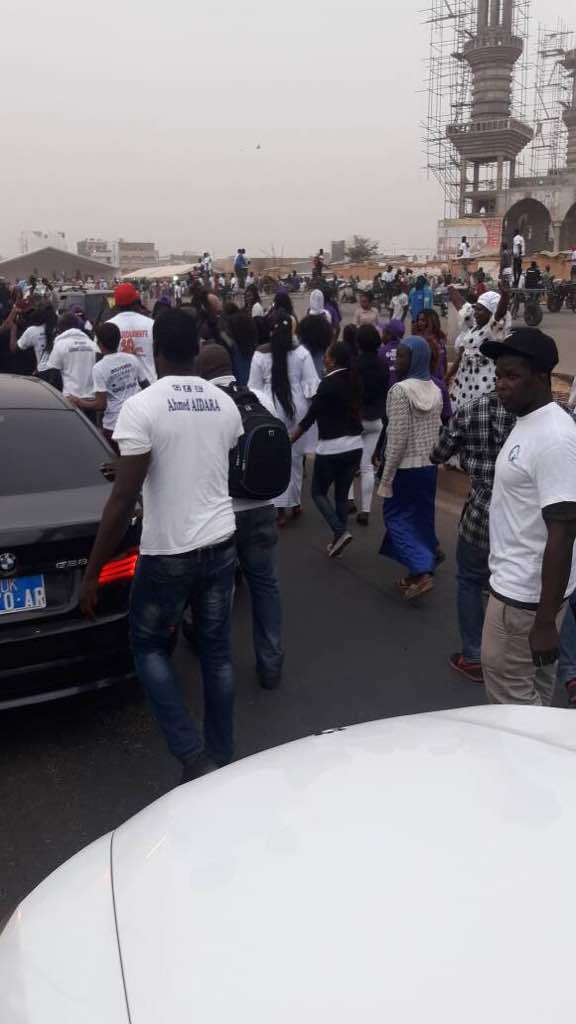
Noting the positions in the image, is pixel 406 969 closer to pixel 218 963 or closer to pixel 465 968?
pixel 465 968

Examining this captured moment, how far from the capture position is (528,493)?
9.56 ft

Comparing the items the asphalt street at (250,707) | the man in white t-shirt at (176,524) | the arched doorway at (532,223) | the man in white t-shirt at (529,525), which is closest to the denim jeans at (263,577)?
the asphalt street at (250,707)

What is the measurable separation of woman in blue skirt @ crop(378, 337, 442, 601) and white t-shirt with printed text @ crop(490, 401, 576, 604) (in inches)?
91.1

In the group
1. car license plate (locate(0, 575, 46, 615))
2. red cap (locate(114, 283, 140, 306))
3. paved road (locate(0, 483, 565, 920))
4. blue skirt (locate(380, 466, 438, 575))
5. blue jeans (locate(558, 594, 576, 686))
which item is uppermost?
red cap (locate(114, 283, 140, 306))

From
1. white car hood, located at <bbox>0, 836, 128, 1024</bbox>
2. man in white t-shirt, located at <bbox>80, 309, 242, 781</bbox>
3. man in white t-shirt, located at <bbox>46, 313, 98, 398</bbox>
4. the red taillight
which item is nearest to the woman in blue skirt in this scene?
the red taillight

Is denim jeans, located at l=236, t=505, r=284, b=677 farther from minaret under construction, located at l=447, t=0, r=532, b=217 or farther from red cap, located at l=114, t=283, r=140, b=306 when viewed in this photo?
minaret under construction, located at l=447, t=0, r=532, b=217

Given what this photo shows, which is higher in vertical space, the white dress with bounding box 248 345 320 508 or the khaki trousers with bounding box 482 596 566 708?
the white dress with bounding box 248 345 320 508

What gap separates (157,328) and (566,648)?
2581 mm

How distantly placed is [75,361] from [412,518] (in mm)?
3889

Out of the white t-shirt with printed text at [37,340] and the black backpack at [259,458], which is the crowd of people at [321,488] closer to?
the black backpack at [259,458]

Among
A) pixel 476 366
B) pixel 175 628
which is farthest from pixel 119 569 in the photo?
pixel 476 366

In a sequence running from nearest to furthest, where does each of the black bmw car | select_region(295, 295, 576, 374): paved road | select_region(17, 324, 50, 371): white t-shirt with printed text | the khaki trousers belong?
the khaki trousers → the black bmw car → select_region(17, 324, 50, 371): white t-shirt with printed text → select_region(295, 295, 576, 374): paved road

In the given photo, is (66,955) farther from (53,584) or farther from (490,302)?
(490,302)

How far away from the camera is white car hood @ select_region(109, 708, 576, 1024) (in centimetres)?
134
